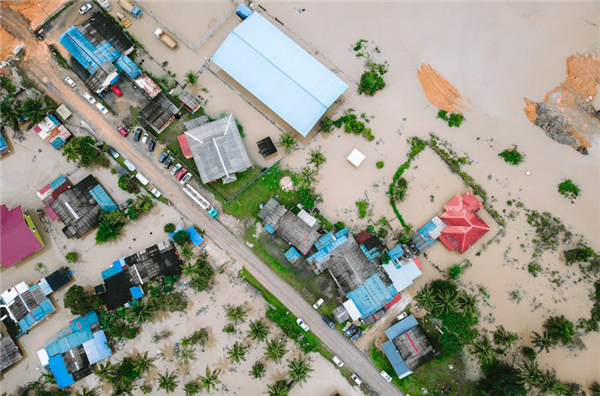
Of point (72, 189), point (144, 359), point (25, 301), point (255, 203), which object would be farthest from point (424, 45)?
point (25, 301)

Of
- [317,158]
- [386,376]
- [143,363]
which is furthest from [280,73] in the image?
[386,376]

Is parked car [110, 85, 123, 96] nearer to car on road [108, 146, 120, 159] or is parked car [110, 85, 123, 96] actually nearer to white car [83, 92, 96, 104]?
white car [83, 92, 96, 104]

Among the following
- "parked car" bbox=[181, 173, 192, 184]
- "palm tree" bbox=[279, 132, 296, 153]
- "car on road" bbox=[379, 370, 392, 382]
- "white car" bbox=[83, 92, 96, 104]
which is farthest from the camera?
"white car" bbox=[83, 92, 96, 104]

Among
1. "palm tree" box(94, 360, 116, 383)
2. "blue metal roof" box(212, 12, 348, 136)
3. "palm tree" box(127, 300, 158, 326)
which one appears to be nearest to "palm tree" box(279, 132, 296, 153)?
"blue metal roof" box(212, 12, 348, 136)

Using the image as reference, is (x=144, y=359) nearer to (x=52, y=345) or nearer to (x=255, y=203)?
(x=52, y=345)

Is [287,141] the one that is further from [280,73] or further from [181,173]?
[181,173]

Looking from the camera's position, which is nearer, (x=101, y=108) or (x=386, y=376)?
(x=386, y=376)

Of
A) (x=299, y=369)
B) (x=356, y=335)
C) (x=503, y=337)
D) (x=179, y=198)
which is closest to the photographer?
(x=299, y=369)
